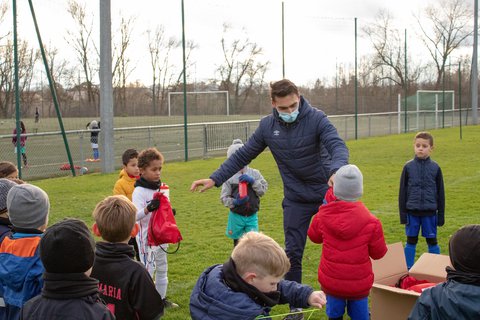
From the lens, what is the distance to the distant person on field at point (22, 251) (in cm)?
314

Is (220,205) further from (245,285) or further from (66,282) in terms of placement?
(66,282)

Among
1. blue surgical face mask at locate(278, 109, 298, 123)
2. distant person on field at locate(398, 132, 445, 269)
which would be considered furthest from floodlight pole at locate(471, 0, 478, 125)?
blue surgical face mask at locate(278, 109, 298, 123)

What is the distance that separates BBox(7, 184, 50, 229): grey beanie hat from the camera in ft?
10.8

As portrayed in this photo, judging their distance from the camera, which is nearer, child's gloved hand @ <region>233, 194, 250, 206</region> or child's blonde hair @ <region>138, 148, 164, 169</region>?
child's blonde hair @ <region>138, 148, 164, 169</region>

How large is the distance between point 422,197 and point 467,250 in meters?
3.50

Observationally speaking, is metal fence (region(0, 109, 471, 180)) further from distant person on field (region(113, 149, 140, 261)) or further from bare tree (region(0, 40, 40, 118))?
distant person on field (region(113, 149, 140, 261))

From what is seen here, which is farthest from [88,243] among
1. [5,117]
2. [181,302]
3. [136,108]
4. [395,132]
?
[395,132]

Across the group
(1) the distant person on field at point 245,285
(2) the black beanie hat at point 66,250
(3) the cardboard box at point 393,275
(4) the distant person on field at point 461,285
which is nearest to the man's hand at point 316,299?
(1) the distant person on field at point 245,285

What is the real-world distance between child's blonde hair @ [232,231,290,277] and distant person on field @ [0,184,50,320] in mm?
1205

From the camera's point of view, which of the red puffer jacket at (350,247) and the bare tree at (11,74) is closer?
the red puffer jacket at (350,247)

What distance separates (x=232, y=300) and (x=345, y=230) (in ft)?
4.98

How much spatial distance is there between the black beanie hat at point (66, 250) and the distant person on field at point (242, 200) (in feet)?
12.6

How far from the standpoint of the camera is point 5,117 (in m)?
15.2

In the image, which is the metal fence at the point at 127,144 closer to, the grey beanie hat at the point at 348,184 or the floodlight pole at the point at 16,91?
the floodlight pole at the point at 16,91
